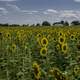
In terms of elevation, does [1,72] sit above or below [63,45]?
below

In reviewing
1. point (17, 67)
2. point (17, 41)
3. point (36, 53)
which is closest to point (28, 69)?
point (17, 67)

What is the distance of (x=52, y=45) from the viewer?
8.37 meters

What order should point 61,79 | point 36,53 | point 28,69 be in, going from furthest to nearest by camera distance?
point 36,53 → point 28,69 → point 61,79

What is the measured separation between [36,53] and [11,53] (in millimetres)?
798

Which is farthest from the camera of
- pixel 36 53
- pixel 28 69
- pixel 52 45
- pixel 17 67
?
pixel 52 45

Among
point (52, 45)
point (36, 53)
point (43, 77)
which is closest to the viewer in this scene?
point (43, 77)

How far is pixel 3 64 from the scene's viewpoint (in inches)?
259

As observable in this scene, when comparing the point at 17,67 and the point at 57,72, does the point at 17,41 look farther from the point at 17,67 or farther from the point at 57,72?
the point at 57,72

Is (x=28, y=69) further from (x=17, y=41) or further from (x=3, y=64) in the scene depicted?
(x=17, y=41)

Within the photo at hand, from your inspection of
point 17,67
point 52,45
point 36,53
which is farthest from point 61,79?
point 52,45

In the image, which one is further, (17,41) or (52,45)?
(17,41)

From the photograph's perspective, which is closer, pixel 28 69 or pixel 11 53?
pixel 28 69

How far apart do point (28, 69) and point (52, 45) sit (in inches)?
123

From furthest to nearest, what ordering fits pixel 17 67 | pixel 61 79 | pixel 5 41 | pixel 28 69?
pixel 5 41, pixel 17 67, pixel 28 69, pixel 61 79
